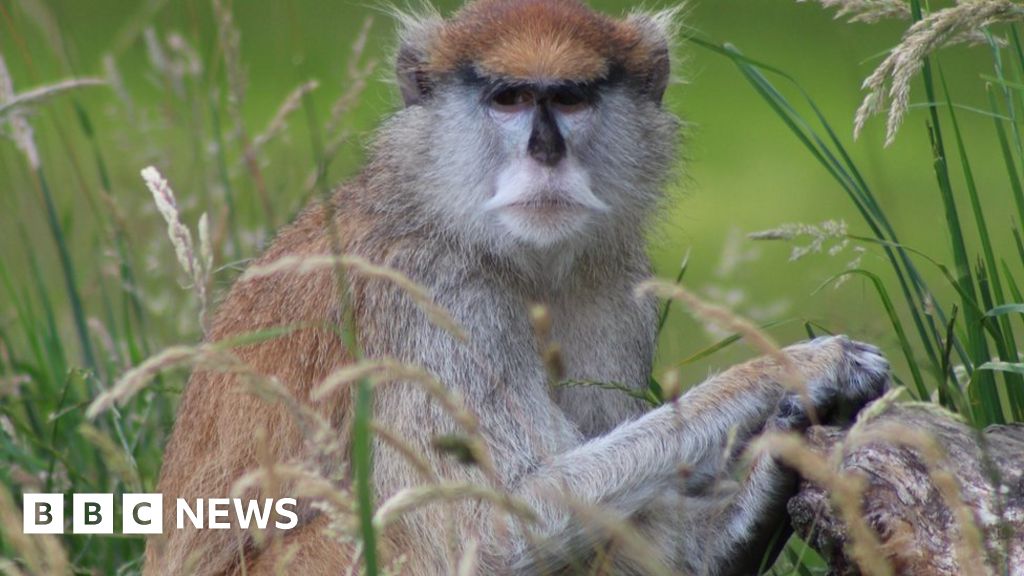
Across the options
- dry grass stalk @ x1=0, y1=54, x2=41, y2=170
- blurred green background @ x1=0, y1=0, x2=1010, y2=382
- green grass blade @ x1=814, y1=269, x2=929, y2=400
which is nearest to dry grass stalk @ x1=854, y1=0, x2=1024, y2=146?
green grass blade @ x1=814, y1=269, x2=929, y2=400

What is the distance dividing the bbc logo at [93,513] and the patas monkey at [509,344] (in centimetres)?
6

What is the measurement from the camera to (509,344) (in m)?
3.38

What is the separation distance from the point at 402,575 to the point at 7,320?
84.5 inches

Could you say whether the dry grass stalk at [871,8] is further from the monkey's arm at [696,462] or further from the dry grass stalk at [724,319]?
the dry grass stalk at [724,319]

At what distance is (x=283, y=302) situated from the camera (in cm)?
346

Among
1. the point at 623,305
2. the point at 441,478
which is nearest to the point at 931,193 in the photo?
the point at 623,305

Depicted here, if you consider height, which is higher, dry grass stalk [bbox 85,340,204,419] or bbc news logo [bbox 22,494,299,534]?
dry grass stalk [bbox 85,340,204,419]

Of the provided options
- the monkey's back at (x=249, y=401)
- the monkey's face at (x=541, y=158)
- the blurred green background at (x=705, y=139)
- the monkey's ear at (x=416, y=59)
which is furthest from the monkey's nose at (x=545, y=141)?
the blurred green background at (x=705, y=139)

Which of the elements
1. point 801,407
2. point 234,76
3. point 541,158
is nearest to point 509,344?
point 541,158

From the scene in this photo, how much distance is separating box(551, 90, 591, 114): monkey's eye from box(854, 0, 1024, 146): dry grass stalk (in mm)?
670

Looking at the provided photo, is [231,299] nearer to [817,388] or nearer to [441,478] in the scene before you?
[441,478]

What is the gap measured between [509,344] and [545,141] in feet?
1.46

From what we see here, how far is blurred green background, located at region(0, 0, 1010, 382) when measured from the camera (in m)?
6.69

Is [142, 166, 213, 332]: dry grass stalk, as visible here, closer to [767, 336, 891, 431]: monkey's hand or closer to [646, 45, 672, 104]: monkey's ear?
[646, 45, 672, 104]: monkey's ear
